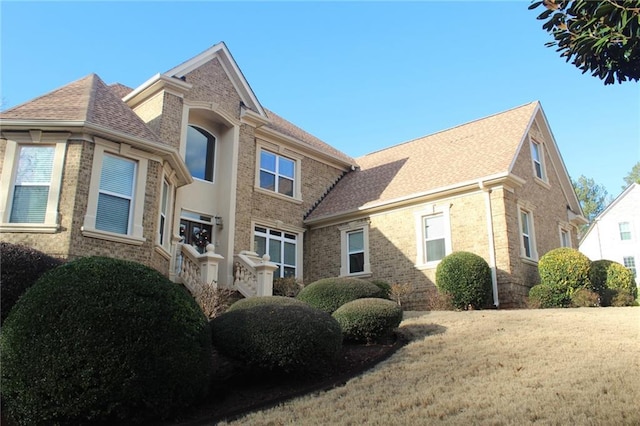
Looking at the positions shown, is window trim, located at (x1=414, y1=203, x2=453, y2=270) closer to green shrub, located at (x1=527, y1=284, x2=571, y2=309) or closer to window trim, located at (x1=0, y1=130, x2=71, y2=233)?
green shrub, located at (x1=527, y1=284, x2=571, y2=309)

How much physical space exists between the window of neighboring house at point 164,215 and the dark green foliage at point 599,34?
32.0 ft

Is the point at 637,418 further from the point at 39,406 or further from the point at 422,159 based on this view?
the point at 422,159

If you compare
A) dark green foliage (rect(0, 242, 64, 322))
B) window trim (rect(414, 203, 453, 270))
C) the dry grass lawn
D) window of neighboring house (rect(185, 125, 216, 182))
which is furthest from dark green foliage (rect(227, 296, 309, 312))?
window of neighboring house (rect(185, 125, 216, 182))

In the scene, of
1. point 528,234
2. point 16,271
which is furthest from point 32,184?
point 528,234

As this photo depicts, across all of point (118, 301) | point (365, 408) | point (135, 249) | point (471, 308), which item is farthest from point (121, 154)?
point (471, 308)

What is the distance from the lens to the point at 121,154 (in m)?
11.7

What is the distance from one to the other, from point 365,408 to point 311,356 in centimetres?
157

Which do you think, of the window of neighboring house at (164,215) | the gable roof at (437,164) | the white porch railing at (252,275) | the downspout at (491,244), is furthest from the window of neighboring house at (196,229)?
the downspout at (491,244)

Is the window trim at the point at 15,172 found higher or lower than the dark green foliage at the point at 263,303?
higher

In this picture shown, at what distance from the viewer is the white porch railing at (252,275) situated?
555 inches

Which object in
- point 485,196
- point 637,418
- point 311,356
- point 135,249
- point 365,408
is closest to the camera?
point 637,418

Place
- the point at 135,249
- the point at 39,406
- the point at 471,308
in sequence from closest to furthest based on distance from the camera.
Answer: the point at 39,406
the point at 135,249
the point at 471,308

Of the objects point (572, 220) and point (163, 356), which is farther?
point (572, 220)

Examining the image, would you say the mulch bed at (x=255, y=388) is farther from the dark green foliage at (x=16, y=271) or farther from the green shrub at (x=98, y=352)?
the dark green foliage at (x=16, y=271)
